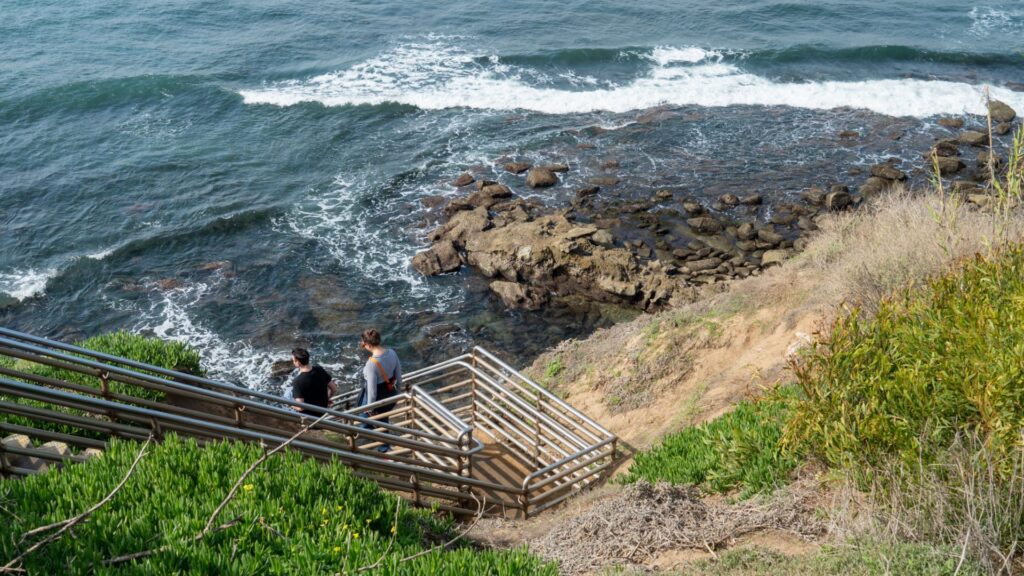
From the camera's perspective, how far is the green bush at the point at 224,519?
17.5 ft

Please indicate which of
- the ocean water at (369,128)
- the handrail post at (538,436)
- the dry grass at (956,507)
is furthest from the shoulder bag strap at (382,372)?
the ocean water at (369,128)

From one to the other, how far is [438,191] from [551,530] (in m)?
19.6

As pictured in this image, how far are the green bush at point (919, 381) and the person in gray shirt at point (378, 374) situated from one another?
5.15 metres

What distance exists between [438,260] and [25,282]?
38.1ft

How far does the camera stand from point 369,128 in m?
32.1

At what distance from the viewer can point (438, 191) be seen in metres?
26.6

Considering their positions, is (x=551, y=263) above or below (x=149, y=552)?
below

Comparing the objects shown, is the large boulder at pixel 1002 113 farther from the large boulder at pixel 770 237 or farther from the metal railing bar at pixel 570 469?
the metal railing bar at pixel 570 469

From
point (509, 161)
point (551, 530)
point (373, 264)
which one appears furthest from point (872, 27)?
point (551, 530)

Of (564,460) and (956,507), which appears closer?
(956,507)

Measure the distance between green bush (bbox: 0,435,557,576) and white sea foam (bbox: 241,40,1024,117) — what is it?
28184 mm

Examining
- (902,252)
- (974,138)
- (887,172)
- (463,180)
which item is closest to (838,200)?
(887,172)

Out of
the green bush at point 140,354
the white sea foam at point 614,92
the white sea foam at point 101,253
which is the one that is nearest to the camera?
the green bush at point 140,354

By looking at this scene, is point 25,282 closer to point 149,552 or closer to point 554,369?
point 554,369
